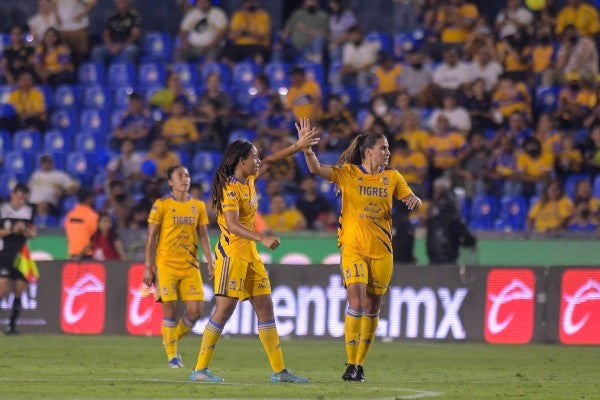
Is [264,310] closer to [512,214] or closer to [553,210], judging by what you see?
[553,210]

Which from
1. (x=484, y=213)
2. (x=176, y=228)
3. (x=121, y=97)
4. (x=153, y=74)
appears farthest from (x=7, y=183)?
(x=176, y=228)

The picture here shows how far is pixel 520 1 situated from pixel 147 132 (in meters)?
7.02

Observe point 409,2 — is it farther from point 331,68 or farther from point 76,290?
point 76,290

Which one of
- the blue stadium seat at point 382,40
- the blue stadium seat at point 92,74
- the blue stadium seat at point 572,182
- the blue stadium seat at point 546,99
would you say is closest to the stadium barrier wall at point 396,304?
the blue stadium seat at point 572,182

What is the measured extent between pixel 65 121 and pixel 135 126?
206cm

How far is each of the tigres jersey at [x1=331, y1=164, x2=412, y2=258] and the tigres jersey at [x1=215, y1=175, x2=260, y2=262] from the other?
0.86 meters

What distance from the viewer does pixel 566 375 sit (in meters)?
13.9

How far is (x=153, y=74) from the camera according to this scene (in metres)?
27.0

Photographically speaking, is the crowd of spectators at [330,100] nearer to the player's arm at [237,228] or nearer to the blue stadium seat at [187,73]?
the blue stadium seat at [187,73]

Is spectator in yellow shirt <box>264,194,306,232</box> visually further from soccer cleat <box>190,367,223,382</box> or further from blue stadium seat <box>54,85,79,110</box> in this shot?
soccer cleat <box>190,367,223,382</box>

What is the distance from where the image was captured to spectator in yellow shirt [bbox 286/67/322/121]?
80.1 ft

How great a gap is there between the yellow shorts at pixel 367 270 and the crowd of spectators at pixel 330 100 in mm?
8188

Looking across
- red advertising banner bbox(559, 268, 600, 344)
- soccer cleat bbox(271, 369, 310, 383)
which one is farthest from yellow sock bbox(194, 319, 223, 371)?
red advertising banner bbox(559, 268, 600, 344)

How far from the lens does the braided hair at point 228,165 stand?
39.2 ft
